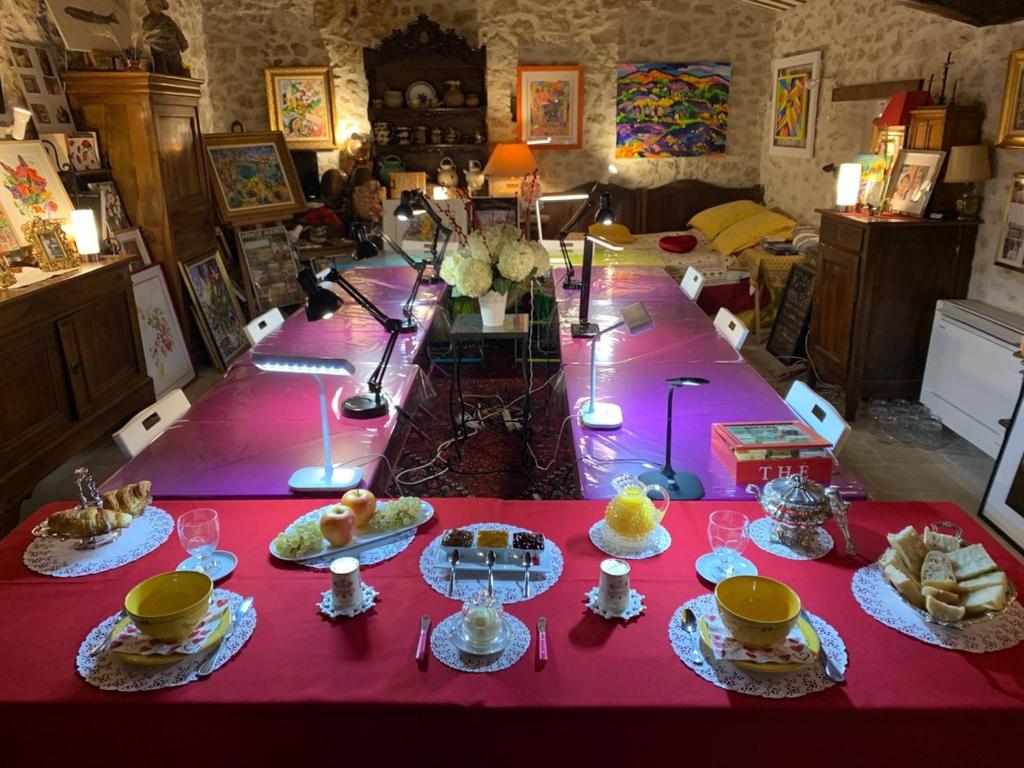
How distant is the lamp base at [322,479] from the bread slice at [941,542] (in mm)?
1588

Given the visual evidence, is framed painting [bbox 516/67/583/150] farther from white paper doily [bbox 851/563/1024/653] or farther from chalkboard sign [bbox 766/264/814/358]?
white paper doily [bbox 851/563/1024/653]

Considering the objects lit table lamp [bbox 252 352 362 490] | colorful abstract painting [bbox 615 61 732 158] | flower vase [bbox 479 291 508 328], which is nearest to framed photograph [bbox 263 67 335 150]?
colorful abstract painting [bbox 615 61 732 158]

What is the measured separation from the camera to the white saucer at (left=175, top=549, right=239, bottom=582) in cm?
189

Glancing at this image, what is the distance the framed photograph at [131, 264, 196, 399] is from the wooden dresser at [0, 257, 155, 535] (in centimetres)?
40

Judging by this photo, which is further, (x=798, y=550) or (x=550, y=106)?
(x=550, y=106)

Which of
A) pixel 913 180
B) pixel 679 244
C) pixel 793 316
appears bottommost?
pixel 793 316

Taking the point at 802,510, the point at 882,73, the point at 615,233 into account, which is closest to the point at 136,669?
the point at 802,510

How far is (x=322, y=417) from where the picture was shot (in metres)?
2.33

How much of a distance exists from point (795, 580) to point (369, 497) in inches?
43.6

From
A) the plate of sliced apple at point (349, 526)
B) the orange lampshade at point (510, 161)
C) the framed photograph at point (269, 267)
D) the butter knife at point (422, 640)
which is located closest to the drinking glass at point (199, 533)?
the plate of sliced apple at point (349, 526)

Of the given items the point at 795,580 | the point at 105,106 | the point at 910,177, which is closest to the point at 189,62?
the point at 105,106

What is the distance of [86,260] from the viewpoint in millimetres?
4477

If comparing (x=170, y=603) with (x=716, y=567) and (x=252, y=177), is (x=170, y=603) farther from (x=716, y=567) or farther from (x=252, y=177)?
(x=252, y=177)

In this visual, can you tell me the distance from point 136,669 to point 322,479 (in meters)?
0.89
